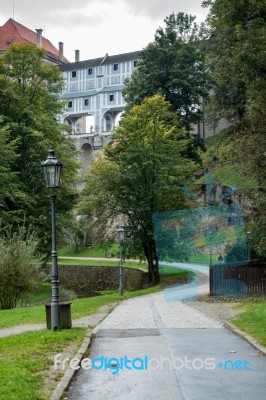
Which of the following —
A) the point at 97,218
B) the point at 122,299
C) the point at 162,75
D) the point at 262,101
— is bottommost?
the point at 122,299

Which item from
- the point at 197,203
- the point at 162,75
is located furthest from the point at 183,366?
the point at 162,75

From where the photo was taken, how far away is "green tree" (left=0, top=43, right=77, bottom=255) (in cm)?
3694

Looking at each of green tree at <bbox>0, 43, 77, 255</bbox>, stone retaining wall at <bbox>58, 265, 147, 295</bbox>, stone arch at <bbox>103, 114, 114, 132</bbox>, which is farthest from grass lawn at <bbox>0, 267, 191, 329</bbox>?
stone arch at <bbox>103, 114, 114, 132</bbox>

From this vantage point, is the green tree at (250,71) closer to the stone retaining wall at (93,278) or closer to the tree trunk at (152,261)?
the tree trunk at (152,261)

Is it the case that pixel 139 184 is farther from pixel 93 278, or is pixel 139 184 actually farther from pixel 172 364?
pixel 172 364

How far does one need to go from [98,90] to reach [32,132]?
5826 cm

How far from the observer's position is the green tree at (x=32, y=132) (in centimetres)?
3694

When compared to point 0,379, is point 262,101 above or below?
above

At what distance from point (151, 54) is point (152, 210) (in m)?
20.3

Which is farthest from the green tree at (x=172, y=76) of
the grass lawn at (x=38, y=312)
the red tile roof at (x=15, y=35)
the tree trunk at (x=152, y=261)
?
the red tile roof at (x=15, y=35)

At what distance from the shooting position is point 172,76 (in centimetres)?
4997

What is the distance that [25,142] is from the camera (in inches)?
1523

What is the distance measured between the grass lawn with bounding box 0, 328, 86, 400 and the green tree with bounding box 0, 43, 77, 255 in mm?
21901

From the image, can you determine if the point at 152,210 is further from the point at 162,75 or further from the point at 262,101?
the point at 162,75
